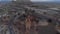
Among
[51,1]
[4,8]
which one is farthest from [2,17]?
[51,1]

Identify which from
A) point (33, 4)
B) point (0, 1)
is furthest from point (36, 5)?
point (0, 1)

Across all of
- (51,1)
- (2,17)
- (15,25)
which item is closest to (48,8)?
(51,1)

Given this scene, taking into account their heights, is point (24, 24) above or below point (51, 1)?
below

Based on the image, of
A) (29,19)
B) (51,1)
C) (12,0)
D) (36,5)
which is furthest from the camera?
(12,0)

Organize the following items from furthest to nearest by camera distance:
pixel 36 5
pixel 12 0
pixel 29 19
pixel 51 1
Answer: pixel 12 0 → pixel 36 5 → pixel 51 1 → pixel 29 19

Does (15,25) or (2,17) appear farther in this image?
(2,17)

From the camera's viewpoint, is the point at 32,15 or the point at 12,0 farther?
the point at 12,0

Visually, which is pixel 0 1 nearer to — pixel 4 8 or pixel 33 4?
pixel 4 8

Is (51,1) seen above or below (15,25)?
above

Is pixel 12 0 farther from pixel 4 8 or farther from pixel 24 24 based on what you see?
pixel 24 24
